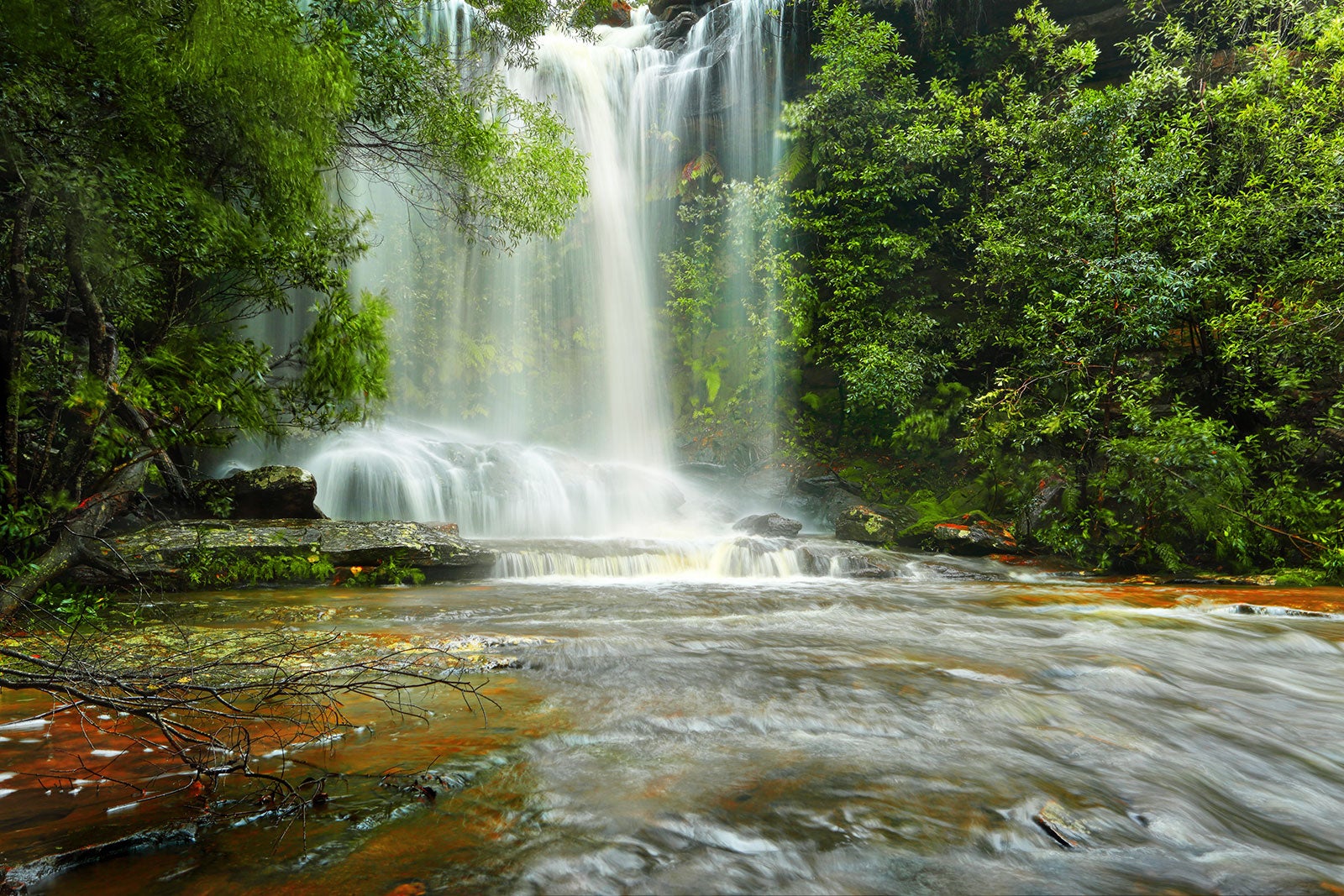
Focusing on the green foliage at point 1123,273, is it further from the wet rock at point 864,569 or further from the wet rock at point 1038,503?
Result: the wet rock at point 864,569

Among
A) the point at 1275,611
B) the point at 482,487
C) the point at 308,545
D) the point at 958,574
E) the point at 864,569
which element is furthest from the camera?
the point at 482,487

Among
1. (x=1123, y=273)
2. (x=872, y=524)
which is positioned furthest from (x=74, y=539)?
(x=1123, y=273)

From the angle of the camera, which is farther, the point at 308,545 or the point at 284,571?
the point at 308,545

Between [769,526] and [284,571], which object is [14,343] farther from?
[769,526]

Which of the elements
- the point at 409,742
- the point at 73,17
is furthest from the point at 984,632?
the point at 73,17

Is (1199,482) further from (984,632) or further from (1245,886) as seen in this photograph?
(1245,886)

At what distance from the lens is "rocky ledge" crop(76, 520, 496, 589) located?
5.96 meters

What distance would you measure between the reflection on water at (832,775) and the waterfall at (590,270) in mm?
13073

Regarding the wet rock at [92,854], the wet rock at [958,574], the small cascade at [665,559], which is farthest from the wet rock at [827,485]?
the wet rock at [92,854]

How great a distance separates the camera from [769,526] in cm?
1193

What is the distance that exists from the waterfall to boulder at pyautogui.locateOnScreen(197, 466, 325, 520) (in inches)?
308

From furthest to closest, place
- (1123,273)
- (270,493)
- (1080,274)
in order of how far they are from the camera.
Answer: (1080,274), (1123,273), (270,493)

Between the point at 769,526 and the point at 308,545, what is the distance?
7692mm

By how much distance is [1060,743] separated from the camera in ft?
9.50
